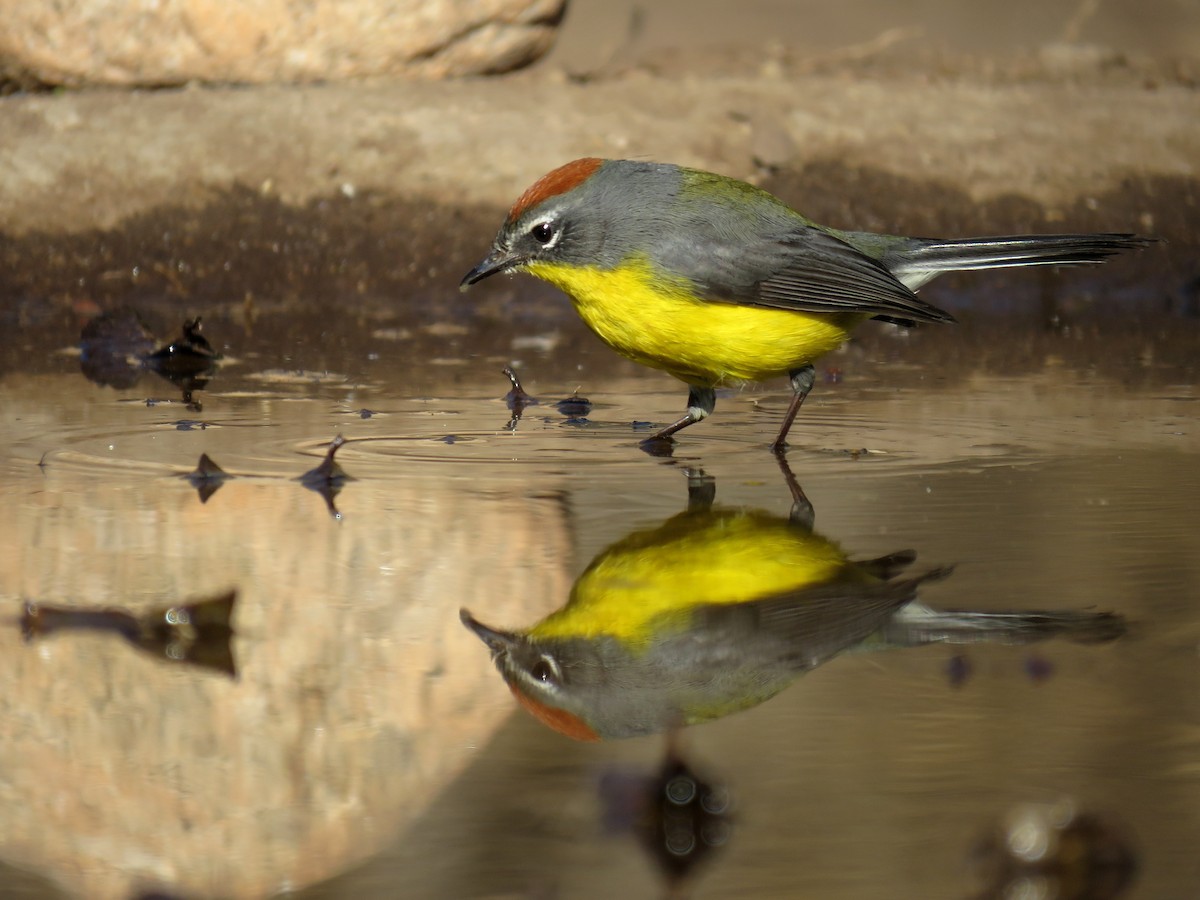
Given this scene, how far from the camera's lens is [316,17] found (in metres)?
10.8

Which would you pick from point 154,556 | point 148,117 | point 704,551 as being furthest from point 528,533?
point 148,117

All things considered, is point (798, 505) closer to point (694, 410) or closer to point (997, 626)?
point (694, 410)

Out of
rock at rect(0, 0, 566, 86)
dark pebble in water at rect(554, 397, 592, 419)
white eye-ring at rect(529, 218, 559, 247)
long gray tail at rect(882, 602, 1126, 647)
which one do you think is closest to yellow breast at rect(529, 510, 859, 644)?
long gray tail at rect(882, 602, 1126, 647)

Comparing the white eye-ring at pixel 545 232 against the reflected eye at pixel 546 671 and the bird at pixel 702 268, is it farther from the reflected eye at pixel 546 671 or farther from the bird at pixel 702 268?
the reflected eye at pixel 546 671

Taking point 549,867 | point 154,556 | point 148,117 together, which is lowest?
point 549,867

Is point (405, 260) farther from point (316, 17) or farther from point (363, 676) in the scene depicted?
point (363, 676)

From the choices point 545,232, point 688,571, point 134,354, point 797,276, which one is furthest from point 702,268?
point 134,354

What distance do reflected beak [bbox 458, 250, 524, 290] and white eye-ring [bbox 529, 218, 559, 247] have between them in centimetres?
11

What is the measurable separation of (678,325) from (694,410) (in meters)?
0.65

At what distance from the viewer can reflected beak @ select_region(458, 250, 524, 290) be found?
5957mm

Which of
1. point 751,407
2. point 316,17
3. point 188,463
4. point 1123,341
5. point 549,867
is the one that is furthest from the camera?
point 316,17

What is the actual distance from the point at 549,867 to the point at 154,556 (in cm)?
218

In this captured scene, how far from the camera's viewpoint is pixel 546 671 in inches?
146

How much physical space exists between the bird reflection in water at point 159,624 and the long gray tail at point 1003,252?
11.1 ft
